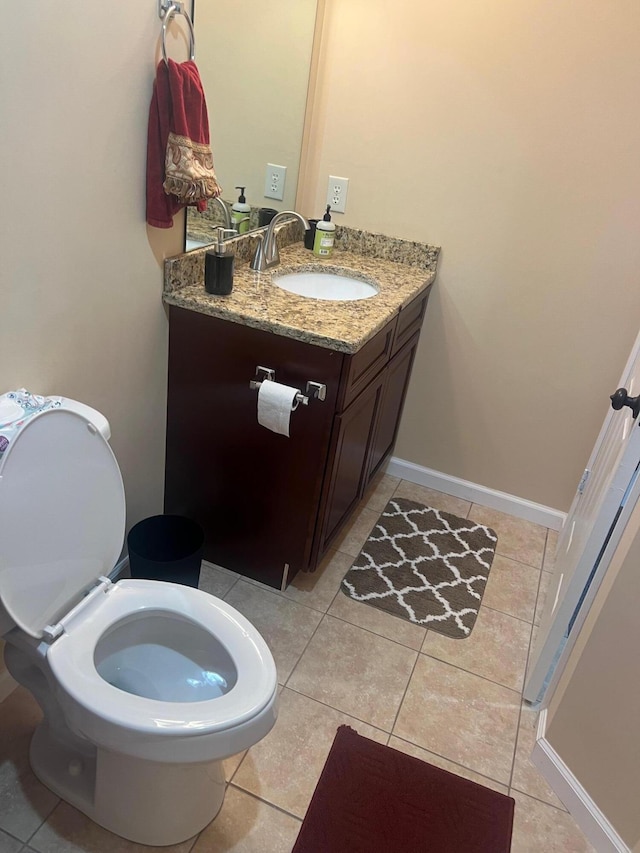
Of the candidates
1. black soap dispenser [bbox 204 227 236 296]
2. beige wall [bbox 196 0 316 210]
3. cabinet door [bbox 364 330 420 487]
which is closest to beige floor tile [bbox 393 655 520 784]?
cabinet door [bbox 364 330 420 487]

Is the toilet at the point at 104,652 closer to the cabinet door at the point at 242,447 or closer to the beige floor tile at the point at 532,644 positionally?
the cabinet door at the point at 242,447

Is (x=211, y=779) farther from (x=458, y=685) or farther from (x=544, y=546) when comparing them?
(x=544, y=546)

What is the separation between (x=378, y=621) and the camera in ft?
6.54

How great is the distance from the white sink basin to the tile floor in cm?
88

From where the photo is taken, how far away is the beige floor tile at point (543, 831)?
1.44 meters

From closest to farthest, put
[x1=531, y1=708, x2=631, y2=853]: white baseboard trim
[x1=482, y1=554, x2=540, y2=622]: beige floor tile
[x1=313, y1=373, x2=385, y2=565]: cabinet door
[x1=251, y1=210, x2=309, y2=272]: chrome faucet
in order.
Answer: [x1=531, y1=708, x2=631, y2=853]: white baseboard trim → [x1=313, y1=373, x2=385, y2=565]: cabinet door → [x1=251, y1=210, x2=309, y2=272]: chrome faucet → [x1=482, y1=554, x2=540, y2=622]: beige floor tile

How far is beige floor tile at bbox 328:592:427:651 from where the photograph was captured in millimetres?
1947

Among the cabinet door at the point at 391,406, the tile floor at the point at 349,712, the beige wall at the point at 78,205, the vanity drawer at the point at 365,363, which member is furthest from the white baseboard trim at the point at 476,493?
the beige wall at the point at 78,205

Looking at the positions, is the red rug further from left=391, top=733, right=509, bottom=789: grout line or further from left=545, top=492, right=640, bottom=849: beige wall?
left=545, top=492, right=640, bottom=849: beige wall

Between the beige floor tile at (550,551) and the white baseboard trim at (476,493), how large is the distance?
0.13ft

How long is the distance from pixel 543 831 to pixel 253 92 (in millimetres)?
2177

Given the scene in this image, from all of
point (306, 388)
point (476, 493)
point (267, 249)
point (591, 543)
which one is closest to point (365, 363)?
point (306, 388)

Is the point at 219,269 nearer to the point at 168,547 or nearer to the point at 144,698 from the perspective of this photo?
the point at 168,547

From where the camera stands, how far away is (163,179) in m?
1.51
